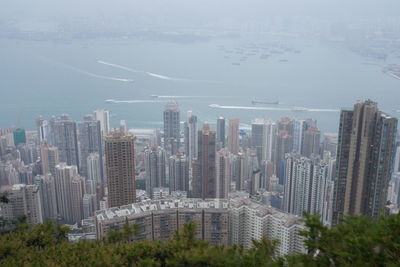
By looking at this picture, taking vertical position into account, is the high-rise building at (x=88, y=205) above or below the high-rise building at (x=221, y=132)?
below

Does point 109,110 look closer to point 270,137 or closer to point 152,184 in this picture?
point 152,184

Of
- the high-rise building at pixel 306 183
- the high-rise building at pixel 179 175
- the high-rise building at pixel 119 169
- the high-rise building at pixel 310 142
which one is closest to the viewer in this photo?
the high-rise building at pixel 119 169

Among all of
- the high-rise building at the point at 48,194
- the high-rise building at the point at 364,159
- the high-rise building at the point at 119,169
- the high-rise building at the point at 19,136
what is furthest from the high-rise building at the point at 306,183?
the high-rise building at the point at 19,136

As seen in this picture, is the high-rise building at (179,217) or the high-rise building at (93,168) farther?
the high-rise building at (93,168)

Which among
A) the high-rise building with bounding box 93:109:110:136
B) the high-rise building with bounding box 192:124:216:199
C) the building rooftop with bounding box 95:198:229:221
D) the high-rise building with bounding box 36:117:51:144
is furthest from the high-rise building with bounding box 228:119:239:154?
the high-rise building with bounding box 36:117:51:144

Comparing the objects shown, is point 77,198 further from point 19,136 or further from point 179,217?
point 19,136

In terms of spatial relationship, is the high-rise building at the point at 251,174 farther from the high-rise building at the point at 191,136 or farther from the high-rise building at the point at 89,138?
the high-rise building at the point at 89,138

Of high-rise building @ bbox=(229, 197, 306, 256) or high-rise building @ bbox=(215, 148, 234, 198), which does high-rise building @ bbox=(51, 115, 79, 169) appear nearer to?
high-rise building @ bbox=(215, 148, 234, 198)
